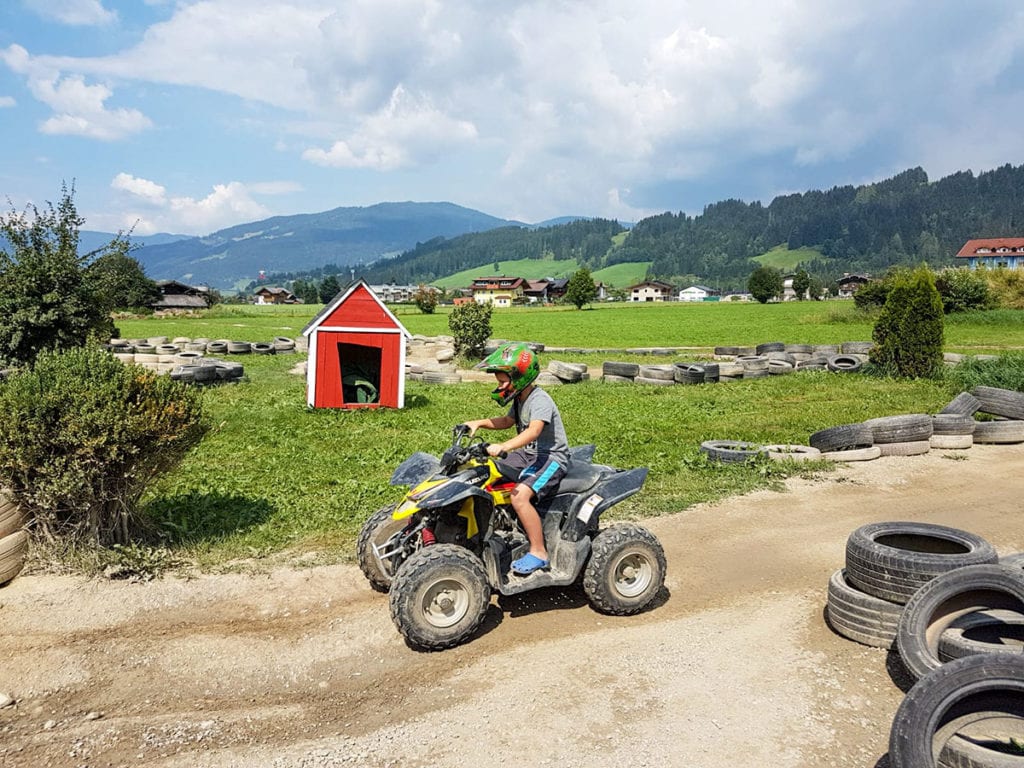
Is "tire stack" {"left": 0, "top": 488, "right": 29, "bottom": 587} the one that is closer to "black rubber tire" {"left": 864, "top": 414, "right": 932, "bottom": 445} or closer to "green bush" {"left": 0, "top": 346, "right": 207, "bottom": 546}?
"green bush" {"left": 0, "top": 346, "right": 207, "bottom": 546}

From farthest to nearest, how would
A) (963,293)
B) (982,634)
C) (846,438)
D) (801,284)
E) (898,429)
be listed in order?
(801,284), (963,293), (898,429), (846,438), (982,634)

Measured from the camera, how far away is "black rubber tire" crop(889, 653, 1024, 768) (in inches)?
145

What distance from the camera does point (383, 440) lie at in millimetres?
13797

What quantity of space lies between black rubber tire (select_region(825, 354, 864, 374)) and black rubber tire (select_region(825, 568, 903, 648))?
60.5 feet

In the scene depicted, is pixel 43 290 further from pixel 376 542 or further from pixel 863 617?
pixel 863 617

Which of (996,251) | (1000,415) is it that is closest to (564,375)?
(1000,415)

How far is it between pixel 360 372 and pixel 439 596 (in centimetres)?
1351

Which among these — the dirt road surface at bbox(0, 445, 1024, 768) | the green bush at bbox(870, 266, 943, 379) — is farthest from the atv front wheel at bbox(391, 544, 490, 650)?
the green bush at bbox(870, 266, 943, 379)

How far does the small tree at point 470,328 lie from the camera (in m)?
29.0

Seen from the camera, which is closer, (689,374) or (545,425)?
(545,425)

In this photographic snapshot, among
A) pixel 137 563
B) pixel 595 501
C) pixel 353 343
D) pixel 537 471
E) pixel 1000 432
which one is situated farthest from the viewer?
pixel 353 343

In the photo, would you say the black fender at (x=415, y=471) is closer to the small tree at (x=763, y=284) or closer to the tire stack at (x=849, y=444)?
the tire stack at (x=849, y=444)

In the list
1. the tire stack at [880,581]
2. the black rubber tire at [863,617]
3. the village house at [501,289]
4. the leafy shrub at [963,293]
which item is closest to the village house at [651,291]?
the village house at [501,289]

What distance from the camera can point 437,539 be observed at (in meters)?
6.07
